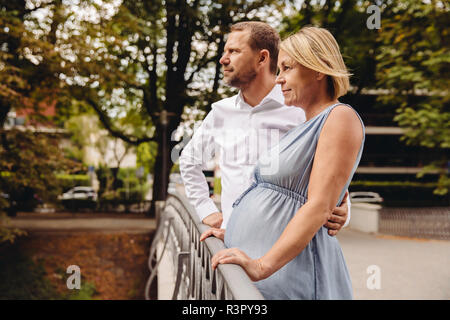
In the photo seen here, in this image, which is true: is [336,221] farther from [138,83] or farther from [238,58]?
[138,83]

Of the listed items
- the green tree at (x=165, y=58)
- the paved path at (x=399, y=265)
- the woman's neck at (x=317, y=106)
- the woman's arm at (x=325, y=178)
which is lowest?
the paved path at (x=399, y=265)

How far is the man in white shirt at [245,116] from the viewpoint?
1.87m

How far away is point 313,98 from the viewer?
1.36 m

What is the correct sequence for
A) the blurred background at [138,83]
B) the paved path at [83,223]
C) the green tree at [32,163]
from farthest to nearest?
1. the paved path at [83,223]
2. the green tree at [32,163]
3. the blurred background at [138,83]

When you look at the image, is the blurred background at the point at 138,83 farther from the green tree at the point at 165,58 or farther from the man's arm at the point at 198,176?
the man's arm at the point at 198,176

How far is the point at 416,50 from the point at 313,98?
8.83 meters

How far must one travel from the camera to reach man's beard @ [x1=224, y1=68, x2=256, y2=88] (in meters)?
1.88

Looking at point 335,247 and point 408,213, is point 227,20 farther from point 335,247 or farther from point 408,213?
point 408,213

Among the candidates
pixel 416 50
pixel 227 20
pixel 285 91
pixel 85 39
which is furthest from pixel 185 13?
pixel 285 91

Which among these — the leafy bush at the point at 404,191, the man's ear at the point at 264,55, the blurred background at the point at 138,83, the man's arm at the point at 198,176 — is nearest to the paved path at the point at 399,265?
the blurred background at the point at 138,83

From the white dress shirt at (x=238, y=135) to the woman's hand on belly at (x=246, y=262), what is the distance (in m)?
0.66

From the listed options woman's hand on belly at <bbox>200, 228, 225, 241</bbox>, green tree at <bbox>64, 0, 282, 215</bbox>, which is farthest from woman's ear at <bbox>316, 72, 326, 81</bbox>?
green tree at <bbox>64, 0, 282, 215</bbox>

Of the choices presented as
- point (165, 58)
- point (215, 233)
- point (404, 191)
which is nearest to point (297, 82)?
point (215, 233)
